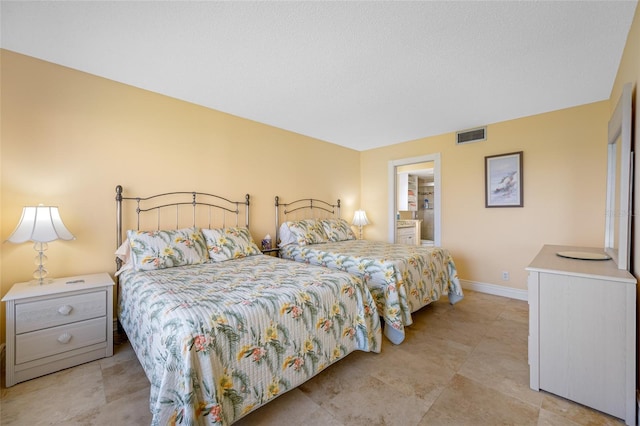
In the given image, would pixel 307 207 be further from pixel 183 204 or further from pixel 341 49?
pixel 341 49

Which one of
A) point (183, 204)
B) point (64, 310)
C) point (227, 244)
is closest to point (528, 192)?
point (227, 244)

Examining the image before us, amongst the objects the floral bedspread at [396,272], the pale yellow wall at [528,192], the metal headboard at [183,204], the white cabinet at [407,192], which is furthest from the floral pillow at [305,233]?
the white cabinet at [407,192]

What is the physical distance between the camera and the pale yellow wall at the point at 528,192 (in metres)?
3.03

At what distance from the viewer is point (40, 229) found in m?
1.93

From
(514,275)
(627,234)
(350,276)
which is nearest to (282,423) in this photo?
(350,276)

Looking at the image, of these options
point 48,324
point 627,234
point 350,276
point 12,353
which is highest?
point 627,234

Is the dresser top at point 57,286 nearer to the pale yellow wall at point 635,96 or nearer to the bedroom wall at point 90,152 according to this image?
the bedroom wall at point 90,152

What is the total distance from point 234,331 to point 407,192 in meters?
6.02

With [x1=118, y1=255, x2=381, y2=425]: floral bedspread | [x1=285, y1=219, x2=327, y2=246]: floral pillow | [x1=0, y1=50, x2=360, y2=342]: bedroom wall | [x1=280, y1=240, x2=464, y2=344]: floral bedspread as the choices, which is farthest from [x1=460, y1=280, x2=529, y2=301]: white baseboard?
[x1=0, y1=50, x2=360, y2=342]: bedroom wall

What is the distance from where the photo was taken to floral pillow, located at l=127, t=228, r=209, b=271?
88.6 inches

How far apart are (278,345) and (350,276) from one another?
2.56 ft

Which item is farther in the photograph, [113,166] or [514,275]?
[514,275]

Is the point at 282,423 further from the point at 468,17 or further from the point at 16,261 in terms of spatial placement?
the point at 468,17

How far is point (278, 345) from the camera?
152 centimetres
